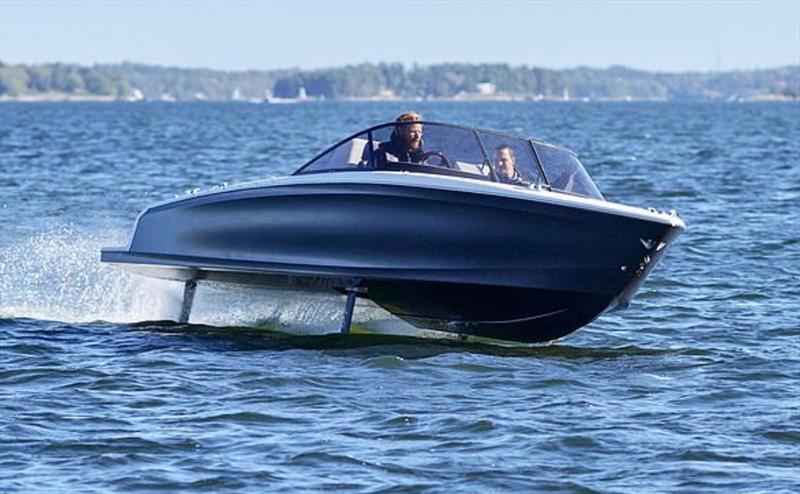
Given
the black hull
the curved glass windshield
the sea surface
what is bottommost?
the sea surface

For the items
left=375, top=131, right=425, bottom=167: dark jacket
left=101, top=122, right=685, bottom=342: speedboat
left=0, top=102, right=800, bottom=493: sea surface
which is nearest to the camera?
left=0, top=102, right=800, bottom=493: sea surface

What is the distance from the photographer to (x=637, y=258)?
13.0m

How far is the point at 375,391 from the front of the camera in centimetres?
1189

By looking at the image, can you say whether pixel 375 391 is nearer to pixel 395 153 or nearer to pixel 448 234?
pixel 448 234

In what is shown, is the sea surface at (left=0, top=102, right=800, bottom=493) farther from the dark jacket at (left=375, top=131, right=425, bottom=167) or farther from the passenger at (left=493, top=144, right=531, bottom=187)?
the dark jacket at (left=375, top=131, right=425, bottom=167)

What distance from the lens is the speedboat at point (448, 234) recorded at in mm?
12914

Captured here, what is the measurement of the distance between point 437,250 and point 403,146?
0.89 m

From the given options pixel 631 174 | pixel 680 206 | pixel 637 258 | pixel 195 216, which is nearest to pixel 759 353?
pixel 637 258

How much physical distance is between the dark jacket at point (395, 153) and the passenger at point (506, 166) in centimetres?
58

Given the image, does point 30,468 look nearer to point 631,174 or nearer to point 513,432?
point 513,432

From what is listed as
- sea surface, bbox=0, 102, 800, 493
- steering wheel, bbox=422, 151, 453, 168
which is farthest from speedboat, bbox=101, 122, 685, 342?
sea surface, bbox=0, 102, 800, 493

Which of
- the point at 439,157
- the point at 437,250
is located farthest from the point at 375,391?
the point at 439,157

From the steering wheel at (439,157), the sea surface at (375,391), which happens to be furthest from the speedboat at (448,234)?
the sea surface at (375,391)

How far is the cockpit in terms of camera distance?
13.3 metres
